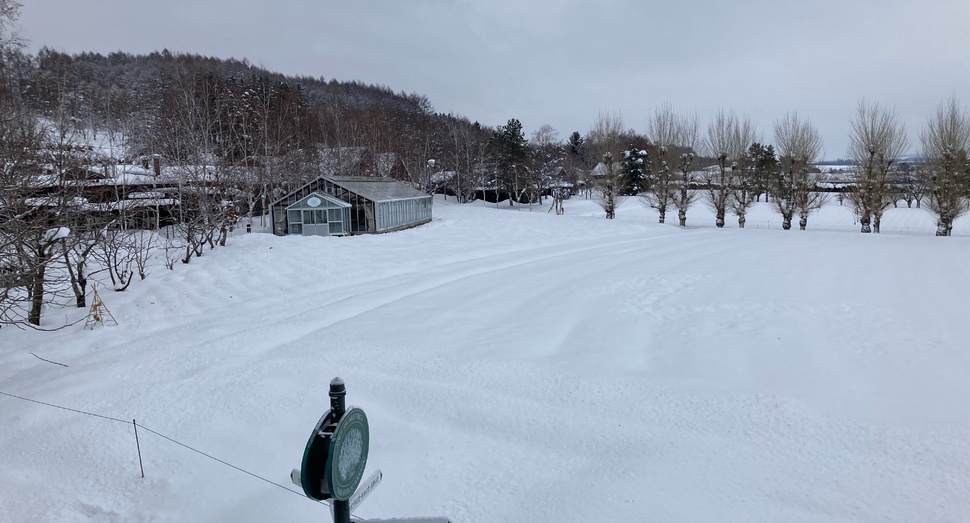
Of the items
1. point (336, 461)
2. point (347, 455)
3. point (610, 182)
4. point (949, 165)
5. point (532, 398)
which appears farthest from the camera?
point (610, 182)

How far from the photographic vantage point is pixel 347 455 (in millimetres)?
2215

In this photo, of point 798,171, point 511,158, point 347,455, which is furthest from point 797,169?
point 347,455

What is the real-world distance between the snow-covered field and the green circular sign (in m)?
2.35

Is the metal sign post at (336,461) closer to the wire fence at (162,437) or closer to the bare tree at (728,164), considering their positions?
the wire fence at (162,437)

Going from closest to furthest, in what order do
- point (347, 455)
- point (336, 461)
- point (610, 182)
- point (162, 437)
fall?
point (336, 461)
point (347, 455)
point (162, 437)
point (610, 182)

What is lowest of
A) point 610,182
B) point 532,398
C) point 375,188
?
point 532,398

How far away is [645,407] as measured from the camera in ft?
19.7

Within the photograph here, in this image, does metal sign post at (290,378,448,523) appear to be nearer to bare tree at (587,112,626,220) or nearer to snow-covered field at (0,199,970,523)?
snow-covered field at (0,199,970,523)

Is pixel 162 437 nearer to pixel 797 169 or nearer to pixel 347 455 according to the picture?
pixel 347 455

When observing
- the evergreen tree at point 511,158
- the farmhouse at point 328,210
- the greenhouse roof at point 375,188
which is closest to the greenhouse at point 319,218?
the farmhouse at point 328,210

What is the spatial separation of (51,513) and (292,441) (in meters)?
2.01

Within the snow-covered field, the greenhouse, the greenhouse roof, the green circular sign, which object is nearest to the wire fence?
the snow-covered field

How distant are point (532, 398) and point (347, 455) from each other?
4418mm

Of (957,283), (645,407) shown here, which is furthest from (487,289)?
(957,283)
